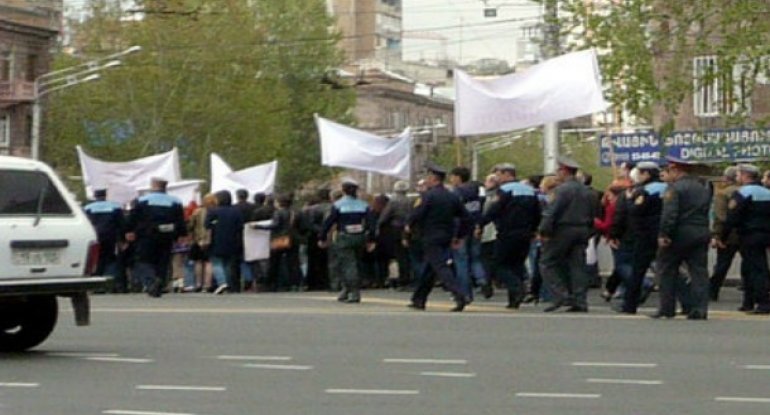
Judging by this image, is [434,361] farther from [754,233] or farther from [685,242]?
[754,233]

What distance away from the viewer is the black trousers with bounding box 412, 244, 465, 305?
78.8 feet

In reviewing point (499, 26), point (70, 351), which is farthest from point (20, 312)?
point (499, 26)

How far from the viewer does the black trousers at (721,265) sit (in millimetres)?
25734

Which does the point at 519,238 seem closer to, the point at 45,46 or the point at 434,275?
the point at 434,275

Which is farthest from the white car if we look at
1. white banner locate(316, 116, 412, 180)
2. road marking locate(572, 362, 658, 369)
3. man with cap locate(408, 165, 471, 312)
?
white banner locate(316, 116, 412, 180)

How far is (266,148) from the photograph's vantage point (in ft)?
271

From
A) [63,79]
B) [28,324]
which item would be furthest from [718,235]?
[63,79]

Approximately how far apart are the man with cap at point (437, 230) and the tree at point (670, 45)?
7.31 metres

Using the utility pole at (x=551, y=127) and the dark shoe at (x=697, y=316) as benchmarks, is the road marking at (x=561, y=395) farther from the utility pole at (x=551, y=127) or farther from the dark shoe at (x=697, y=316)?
the utility pole at (x=551, y=127)

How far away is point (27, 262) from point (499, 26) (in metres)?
119

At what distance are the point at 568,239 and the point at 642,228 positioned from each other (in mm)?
942

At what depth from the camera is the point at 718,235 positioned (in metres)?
24.8

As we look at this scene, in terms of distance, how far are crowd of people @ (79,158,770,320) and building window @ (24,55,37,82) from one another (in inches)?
2157

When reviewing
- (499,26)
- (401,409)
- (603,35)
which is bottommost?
(401,409)
